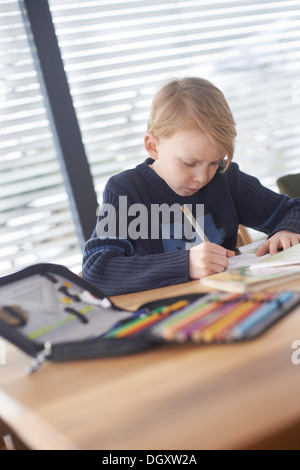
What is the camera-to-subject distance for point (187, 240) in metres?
1.34

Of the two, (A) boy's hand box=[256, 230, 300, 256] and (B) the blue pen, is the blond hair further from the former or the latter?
(B) the blue pen

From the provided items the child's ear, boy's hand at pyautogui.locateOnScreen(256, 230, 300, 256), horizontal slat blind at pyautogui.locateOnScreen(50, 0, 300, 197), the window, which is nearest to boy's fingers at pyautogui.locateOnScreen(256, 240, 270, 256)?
boy's hand at pyautogui.locateOnScreen(256, 230, 300, 256)

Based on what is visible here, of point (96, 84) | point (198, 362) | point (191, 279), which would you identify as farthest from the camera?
point (96, 84)

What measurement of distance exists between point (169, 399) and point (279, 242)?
0.81 meters

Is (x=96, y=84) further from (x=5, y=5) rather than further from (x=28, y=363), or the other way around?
(x=28, y=363)

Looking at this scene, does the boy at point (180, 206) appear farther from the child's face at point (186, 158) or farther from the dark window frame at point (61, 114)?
the dark window frame at point (61, 114)

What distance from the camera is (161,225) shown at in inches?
53.8

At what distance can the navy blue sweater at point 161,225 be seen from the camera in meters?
1.07

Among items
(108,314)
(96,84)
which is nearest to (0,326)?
(108,314)

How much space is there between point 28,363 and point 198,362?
26cm

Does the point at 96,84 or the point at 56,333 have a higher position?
the point at 96,84

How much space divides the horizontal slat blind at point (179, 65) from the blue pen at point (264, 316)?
5.53 feet

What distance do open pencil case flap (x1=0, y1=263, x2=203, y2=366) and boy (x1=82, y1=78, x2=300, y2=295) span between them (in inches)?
9.9

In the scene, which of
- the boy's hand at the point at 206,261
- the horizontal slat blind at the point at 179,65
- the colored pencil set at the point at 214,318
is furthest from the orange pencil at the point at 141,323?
the horizontal slat blind at the point at 179,65
